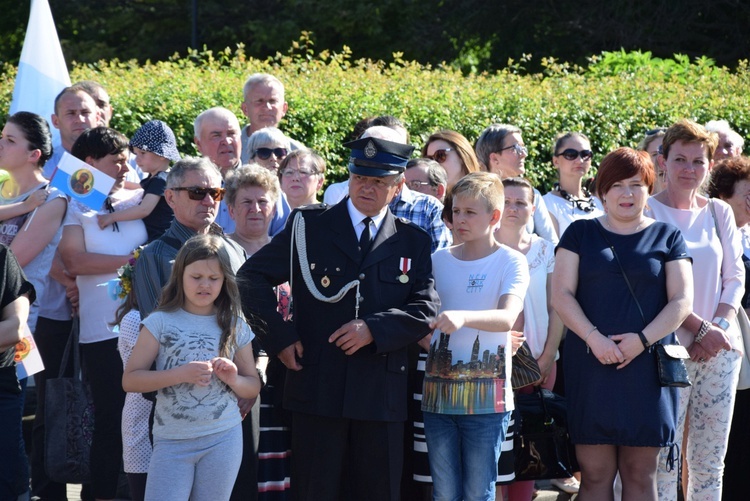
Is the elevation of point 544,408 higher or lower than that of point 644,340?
lower

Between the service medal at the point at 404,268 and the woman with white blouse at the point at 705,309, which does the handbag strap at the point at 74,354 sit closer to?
the service medal at the point at 404,268

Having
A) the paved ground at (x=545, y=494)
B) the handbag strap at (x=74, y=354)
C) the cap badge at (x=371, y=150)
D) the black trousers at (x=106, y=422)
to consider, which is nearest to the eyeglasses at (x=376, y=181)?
the cap badge at (x=371, y=150)

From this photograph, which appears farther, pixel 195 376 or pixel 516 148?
pixel 516 148

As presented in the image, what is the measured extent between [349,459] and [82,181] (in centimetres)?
215

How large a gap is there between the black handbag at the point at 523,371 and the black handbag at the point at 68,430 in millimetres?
2317

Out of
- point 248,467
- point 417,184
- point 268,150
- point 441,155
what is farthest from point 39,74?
point 248,467

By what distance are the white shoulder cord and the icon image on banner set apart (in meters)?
1.42

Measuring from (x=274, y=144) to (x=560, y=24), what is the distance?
1749 centimetres

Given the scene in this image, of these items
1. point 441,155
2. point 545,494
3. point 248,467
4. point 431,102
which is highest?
point 431,102

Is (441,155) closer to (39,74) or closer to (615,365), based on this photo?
(615,365)

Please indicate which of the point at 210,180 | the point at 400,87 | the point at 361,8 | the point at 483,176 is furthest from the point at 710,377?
the point at 361,8

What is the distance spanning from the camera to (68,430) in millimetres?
5809

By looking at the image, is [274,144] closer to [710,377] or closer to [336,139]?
[336,139]

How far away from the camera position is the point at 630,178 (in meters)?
5.40
